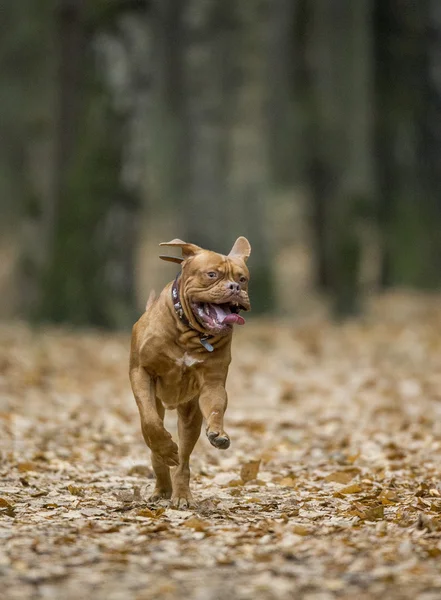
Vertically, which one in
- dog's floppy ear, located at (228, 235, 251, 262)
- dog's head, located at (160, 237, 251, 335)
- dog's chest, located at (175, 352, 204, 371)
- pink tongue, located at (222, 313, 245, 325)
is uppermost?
dog's floppy ear, located at (228, 235, 251, 262)

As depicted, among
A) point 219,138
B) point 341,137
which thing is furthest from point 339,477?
point 341,137

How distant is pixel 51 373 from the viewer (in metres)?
12.6

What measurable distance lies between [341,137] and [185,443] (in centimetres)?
1458

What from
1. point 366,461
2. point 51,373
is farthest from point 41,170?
point 366,461

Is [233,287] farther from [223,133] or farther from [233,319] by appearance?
[223,133]

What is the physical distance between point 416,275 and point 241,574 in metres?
22.5

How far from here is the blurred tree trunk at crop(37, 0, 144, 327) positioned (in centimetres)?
1605

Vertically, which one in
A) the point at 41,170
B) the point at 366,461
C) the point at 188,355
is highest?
the point at 41,170

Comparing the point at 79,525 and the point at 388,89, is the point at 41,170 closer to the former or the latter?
the point at 388,89

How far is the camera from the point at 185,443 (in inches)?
248

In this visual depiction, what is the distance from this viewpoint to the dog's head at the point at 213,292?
19.0 feet

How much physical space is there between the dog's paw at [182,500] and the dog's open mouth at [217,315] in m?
0.99

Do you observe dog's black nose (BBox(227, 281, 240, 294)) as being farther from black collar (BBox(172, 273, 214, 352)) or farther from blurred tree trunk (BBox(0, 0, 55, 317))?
blurred tree trunk (BBox(0, 0, 55, 317))

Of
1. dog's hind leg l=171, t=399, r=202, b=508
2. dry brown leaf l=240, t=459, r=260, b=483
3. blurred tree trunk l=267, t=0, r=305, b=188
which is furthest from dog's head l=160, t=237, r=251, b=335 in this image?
blurred tree trunk l=267, t=0, r=305, b=188
